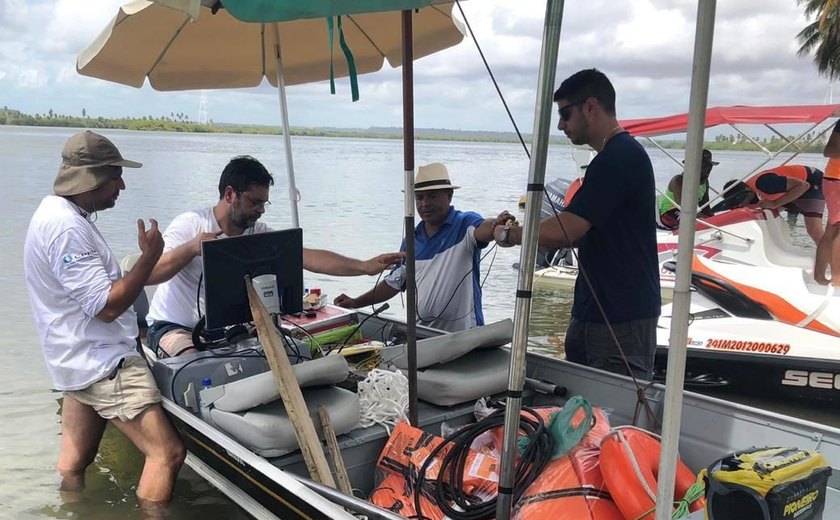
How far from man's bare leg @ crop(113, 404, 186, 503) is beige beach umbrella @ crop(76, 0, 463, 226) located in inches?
81.4

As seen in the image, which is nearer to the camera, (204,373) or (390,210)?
(204,373)

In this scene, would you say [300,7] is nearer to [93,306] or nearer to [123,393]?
[93,306]

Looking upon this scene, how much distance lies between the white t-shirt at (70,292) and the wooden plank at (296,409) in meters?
0.72

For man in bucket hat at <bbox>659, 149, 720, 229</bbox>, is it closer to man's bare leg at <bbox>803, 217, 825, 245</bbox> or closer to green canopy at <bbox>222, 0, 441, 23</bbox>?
man's bare leg at <bbox>803, 217, 825, 245</bbox>

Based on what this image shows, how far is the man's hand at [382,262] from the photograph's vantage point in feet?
12.5

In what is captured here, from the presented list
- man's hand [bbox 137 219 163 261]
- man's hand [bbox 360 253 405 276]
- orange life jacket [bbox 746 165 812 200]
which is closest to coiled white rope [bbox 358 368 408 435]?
man's hand [bbox 360 253 405 276]

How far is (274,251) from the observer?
3332mm

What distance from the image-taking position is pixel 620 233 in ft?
9.94

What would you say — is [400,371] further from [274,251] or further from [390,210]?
[390,210]

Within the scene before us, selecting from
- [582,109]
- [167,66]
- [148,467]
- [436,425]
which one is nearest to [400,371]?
[436,425]

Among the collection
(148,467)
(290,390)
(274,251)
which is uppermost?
(274,251)

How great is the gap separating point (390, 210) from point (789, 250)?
15810mm

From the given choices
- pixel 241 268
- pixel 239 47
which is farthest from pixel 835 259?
pixel 239 47

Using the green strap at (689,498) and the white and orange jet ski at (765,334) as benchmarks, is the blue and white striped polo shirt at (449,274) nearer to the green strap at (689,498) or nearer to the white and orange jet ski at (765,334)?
the green strap at (689,498)
